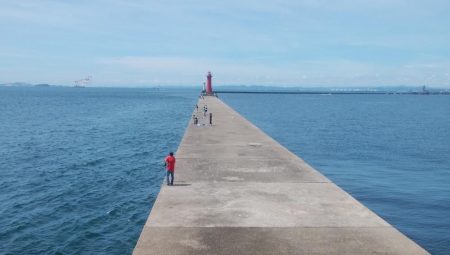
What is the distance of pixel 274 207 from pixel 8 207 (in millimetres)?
12561

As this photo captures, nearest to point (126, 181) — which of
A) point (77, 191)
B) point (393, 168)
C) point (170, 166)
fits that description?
point (77, 191)

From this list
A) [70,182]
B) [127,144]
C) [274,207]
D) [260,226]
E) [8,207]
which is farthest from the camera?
[127,144]

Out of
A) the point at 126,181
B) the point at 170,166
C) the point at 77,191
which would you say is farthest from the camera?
the point at 126,181

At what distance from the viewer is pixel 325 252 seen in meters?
9.24

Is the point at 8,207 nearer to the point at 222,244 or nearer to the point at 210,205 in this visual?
the point at 210,205

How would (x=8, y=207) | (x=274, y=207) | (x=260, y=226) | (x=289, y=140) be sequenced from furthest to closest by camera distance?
1. (x=289, y=140)
2. (x=8, y=207)
3. (x=274, y=207)
4. (x=260, y=226)

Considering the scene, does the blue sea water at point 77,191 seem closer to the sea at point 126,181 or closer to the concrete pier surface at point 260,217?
the sea at point 126,181

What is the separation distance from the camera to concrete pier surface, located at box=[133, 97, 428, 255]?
376 inches

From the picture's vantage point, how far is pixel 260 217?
11.5 metres

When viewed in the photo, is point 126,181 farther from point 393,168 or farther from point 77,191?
point 393,168

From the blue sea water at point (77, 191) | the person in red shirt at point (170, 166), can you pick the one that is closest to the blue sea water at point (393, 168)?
the person in red shirt at point (170, 166)

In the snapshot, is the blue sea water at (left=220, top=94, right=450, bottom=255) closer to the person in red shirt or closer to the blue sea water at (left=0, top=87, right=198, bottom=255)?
the person in red shirt

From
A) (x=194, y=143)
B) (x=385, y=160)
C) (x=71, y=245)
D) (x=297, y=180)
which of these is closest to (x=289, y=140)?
(x=385, y=160)

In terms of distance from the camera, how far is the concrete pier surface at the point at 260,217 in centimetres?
955
